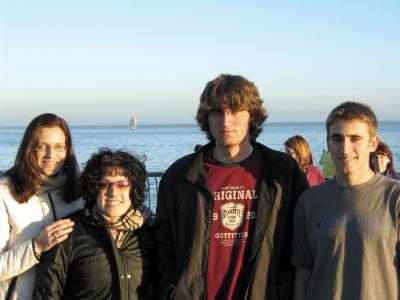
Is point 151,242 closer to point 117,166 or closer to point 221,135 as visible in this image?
point 117,166

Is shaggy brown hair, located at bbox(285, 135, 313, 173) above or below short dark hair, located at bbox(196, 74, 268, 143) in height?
below

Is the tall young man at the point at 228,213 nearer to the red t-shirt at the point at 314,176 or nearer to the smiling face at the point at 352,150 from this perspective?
the smiling face at the point at 352,150

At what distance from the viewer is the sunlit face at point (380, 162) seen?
24.8 ft

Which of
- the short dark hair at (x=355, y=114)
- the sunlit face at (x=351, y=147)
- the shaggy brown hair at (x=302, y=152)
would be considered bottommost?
the shaggy brown hair at (x=302, y=152)

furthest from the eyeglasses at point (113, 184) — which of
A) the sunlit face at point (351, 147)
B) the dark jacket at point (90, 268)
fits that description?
the sunlit face at point (351, 147)

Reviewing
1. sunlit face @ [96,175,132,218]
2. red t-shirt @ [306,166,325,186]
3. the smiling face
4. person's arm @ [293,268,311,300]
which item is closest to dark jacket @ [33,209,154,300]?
sunlit face @ [96,175,132,218]

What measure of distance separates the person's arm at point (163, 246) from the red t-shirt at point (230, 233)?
32 cm

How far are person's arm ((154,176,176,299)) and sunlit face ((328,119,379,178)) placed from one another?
114 cm

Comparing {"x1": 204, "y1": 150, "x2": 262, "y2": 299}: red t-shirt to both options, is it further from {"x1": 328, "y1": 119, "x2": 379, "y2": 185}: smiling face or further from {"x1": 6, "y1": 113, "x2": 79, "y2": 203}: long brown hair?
{"x1": 6, "y1": 113, "x2": 79, "y2": 203}: long brown hair

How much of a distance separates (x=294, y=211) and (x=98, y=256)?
128cm

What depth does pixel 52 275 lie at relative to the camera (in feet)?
10.7

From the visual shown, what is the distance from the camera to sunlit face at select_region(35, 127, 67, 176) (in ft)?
11.5

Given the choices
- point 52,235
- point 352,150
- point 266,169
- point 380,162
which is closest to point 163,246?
point 52,235

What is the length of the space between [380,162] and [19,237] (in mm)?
5677
